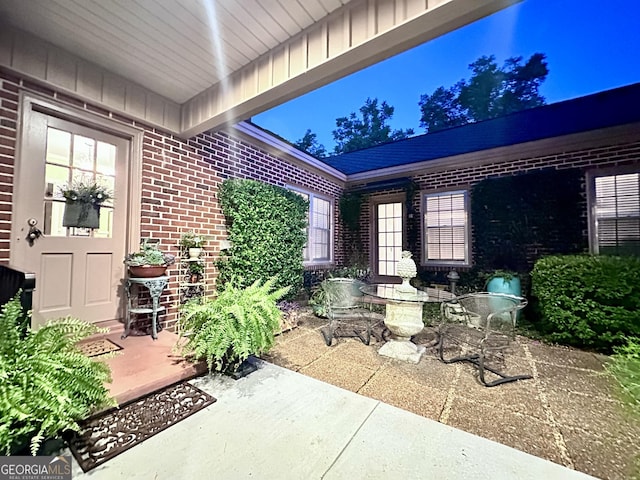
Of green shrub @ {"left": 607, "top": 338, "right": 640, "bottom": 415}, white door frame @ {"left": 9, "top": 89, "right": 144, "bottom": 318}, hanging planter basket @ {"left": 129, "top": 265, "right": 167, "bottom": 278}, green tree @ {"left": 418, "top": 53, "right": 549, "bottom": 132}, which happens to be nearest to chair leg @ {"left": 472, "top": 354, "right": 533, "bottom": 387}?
green shrub @ {"left": 607, "top": 338, "right": 640, "bottom": 415}

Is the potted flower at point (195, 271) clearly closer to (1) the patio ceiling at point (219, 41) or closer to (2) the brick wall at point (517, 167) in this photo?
(1) the patio ceiling at point (219, 41)

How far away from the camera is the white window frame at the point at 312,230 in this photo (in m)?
6.05

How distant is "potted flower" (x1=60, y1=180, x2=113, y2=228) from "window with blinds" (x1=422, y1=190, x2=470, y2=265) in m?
6.05

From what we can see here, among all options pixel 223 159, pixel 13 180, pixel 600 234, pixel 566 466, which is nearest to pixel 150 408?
pixel 13 180

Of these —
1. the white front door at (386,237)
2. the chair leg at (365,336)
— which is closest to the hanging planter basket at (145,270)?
the chair leg at (365,336)

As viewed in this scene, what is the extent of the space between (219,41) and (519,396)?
409 cm

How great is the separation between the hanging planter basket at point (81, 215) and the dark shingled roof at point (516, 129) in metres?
5.78

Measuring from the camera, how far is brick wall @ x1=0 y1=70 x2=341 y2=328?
7.54ft

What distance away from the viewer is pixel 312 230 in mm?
6355

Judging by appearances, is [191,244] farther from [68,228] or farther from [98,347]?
[98,347]

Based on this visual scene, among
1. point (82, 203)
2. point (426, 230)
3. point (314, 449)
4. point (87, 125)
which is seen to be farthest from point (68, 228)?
point (426, 230)

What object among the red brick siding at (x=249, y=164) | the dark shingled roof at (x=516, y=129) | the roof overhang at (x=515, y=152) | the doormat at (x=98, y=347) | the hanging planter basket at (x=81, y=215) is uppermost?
the dark shingled roof at (x=516, y=129)

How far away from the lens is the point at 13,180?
2328mm

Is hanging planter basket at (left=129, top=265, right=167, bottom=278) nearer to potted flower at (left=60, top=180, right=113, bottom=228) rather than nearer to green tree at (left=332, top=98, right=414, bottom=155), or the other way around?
potted flower at (left=60, top=180, right=113, bottom=228)
